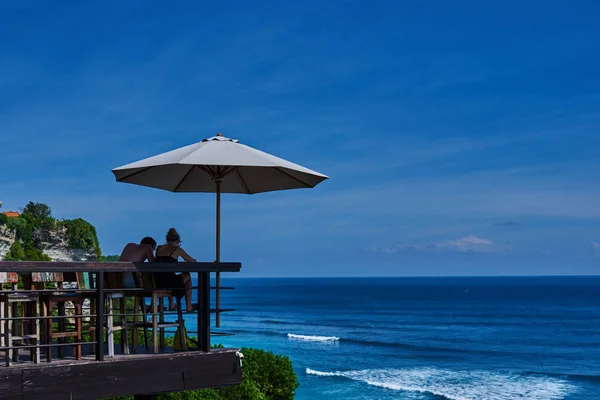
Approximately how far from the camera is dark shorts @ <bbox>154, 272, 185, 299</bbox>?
26.3 feet

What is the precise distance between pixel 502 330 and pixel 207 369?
6240 cm

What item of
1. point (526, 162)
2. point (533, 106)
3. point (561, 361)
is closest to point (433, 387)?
point (561, 361)

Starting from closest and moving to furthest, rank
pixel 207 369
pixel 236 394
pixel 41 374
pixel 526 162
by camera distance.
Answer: pixel 41 374 < pixel 207 369 < pixel 236 394 < pixel 526 162

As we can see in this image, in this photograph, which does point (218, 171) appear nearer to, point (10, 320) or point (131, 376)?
point (131, 376)

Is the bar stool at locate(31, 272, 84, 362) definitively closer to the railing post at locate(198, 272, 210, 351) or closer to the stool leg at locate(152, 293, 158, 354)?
the stool leg at locate(152, 293, 158, 354)

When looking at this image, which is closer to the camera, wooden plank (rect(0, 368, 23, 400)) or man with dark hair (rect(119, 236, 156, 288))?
wooden plank (rect(0, 368, 23, 400))

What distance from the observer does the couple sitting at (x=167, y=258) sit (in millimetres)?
8010

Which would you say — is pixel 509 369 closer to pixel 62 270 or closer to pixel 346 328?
pixel 346 328

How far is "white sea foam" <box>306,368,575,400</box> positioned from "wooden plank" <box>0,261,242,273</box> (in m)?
29.3

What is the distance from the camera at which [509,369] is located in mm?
44906

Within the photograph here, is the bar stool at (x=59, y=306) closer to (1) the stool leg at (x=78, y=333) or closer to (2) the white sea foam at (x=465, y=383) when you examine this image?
(1) the stool leg at (x=78, y=333)

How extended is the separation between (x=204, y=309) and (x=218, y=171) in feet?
7.27

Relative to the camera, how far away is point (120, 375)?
7.27m

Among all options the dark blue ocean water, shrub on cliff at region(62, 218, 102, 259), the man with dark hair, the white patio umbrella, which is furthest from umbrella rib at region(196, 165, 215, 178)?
shrub on cliff at region(62, 218, 102, 259)
